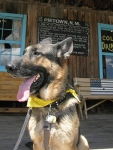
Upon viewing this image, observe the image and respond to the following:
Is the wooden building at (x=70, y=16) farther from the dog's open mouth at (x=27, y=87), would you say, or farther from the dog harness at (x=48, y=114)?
the dog's open mouth at (x=27, y=87)

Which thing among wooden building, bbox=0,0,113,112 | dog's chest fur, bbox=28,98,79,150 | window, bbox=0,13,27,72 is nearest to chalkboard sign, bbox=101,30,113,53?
wooden building, bbox=0,0,113,112

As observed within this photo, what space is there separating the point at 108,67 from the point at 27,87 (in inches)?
209

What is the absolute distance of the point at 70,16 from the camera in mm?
6949

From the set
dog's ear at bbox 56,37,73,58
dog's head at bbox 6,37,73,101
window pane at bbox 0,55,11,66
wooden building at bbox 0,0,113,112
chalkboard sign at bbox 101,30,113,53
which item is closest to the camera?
dog's head at bbox 6,37,73,101

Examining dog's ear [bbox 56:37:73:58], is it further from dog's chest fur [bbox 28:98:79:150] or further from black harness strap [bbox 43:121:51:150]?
black harness strap [bbox 43:121:51:150]

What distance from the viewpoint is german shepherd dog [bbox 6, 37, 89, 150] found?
85.8 inches

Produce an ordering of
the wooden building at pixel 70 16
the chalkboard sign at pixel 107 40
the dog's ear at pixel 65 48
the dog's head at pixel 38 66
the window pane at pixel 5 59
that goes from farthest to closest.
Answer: the chalkboard sign at pixel 107 40 < the wooden building at pixel 70 16 < the window pane at pixel 5 59 < the dog's ear at pixel 65 48 < the dog's head at pixel 38 66

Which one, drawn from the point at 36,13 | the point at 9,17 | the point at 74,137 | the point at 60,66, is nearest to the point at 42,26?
the point at 36,13

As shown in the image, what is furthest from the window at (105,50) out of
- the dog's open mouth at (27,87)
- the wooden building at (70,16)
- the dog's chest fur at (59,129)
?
the dog's open mouth at (27,87)

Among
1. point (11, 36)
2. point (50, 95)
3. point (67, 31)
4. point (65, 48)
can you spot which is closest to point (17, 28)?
point (11, 36)

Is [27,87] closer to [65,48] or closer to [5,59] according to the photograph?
[65,48]

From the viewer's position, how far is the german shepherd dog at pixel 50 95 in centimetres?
218

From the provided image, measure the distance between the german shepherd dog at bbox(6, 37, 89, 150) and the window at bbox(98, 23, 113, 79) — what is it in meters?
4.64

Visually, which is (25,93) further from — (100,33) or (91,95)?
(100,33)
